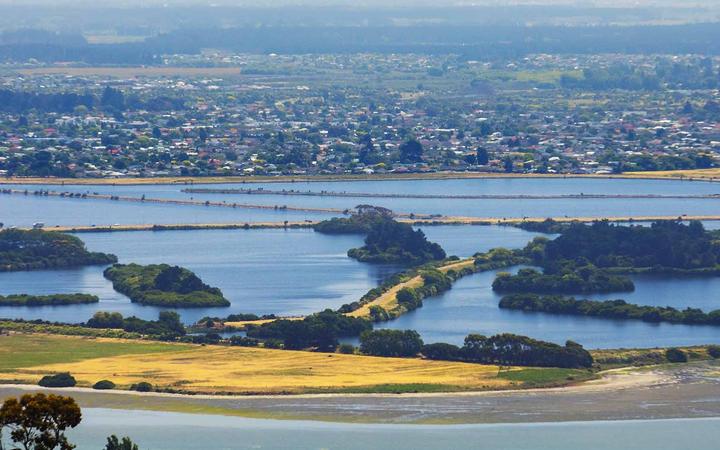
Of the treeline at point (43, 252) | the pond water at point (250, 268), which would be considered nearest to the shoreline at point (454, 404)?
the pond water at point (250, 268)

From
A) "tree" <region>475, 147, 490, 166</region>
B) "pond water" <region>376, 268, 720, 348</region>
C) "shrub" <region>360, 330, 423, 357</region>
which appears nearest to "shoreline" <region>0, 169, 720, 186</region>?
"tree" <region>475, 147, 490, 166</region>

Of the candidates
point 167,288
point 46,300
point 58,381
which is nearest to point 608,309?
point 167,288

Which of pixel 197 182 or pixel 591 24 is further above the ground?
pixel 591 24

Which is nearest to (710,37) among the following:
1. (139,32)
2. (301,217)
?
(139,32)

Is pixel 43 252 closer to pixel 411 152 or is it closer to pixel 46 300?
pixel 46 300

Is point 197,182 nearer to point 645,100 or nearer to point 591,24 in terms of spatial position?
point 645,100
